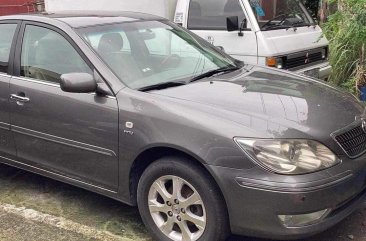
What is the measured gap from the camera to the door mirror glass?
632 centimetres

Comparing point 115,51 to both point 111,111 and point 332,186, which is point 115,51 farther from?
point 332,186

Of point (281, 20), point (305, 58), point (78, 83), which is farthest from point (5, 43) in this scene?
point (305, 58)

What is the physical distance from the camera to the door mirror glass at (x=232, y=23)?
20.7ft

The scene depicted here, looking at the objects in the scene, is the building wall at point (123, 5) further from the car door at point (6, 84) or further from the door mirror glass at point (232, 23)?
the car door at point (6, 84)

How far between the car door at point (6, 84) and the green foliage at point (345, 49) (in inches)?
178

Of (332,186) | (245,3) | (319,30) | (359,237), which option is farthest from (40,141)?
(319,30)

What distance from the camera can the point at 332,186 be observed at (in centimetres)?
300

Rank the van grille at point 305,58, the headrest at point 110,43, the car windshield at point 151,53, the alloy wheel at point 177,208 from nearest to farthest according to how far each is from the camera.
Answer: the alloy wheel at point 177,208 → the car windshield at point 151,53 → the headrest at point 110,43 → the van grille at point 305,58

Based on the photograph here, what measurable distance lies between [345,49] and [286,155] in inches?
193

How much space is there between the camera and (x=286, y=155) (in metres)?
2.99

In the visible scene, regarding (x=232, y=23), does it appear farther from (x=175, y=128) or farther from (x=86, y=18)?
→ (x=175, y=128)

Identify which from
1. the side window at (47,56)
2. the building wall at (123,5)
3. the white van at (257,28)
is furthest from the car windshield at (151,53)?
the building wall at (123,5)

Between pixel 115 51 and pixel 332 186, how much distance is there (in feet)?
6.37

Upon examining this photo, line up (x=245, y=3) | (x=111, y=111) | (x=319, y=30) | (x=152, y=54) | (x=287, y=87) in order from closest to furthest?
(x=111, y=111) < (x=287, y=87) < (x=152, y=54) < (x=245, y=3) < (x=319, y=30)
